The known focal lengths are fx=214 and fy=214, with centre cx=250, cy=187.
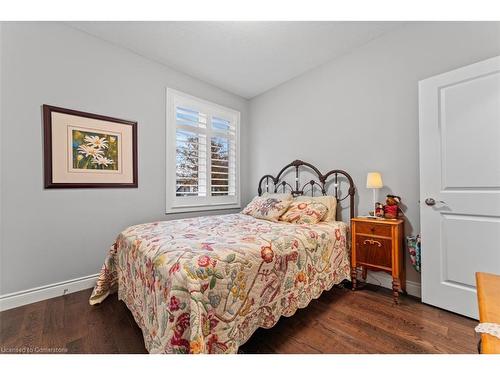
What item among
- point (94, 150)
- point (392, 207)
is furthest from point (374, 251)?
point (94, 150)

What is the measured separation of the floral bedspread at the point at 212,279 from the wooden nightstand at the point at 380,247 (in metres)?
0.33

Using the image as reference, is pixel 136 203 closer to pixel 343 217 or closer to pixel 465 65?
pixel 343 217

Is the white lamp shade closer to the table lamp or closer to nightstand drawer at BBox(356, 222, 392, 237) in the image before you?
the table lamp

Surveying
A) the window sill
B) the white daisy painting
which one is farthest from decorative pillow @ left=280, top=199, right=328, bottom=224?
the white daisy painting

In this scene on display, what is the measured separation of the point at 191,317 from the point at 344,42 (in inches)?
115

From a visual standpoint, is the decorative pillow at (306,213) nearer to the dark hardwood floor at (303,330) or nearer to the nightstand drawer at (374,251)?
the nightstand drawer at (374,251)

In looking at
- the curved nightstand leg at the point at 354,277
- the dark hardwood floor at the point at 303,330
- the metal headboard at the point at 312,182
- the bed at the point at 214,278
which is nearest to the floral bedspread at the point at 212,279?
the bed at the point at 214,278

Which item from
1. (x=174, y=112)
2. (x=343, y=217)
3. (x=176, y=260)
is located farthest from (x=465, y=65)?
(x=174, y=112)

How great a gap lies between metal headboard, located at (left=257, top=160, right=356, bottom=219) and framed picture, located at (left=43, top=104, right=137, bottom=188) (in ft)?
6.38

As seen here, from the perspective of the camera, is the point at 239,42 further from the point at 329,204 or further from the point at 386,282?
the point at 386,282

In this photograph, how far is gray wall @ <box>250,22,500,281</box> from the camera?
190cm

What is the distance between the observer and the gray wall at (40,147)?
186 centimetres

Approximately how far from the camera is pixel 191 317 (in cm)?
100
